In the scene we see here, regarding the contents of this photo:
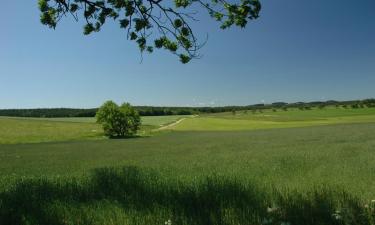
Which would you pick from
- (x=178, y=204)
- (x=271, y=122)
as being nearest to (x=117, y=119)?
(x=271, y=122)

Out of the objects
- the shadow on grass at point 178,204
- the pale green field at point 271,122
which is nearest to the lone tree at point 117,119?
the pale green field at point 271,122

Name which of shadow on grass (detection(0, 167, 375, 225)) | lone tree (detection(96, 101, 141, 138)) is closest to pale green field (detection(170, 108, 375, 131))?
lone tree (detection(96, 101, 141, 138))

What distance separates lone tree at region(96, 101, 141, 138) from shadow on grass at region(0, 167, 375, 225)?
80511 millimetres

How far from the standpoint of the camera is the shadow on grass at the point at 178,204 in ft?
21.1

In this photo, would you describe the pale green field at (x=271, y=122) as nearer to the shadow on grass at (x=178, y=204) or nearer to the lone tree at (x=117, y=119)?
the lone tree at (x=117, y=119)

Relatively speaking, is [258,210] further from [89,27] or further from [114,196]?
[89,27]

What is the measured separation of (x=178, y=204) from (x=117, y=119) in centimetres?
8395

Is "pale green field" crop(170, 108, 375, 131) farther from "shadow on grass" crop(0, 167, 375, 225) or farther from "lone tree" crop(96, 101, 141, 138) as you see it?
"shadow on grass" crop(0, 167, 375, 225)

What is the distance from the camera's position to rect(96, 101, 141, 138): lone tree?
8938 cm

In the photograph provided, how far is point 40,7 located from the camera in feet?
34.8

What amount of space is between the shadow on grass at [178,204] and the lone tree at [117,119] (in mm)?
80511

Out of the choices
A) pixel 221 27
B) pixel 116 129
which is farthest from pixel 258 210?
pixel 116 129

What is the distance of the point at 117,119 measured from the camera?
8981cm

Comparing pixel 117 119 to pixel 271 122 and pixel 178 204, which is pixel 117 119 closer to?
pixel 271 122
